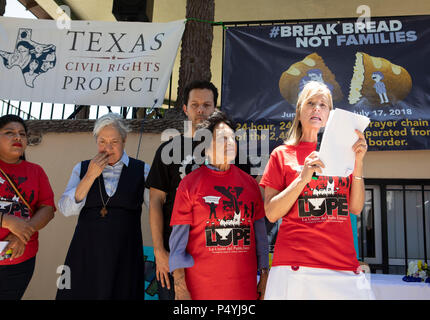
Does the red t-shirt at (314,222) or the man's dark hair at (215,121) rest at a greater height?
the man's dark hair at (215,121)

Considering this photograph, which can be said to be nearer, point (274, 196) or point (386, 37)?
point (274, 196)

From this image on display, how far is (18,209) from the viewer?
2.56 meters

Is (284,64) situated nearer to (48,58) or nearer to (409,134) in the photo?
(409,134)

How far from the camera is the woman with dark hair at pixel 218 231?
1795 mm

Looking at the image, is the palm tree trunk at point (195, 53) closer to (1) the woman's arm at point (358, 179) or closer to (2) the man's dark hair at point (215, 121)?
(2) the man's dark hair at point (215, 121)

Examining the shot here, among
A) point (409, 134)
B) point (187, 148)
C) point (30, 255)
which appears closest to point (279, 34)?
point (409, 134)

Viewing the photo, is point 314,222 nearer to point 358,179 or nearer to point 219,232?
point 358,179

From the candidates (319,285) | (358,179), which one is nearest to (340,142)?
(358,179)

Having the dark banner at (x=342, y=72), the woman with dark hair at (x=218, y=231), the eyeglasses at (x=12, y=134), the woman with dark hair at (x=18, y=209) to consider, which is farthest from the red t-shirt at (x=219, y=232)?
the dark banner at (x=342, y=72)

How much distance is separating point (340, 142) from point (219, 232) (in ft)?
2.33

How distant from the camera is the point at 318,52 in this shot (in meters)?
3.97

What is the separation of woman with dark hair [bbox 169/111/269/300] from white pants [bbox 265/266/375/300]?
27cm

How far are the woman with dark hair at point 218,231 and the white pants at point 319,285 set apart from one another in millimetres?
267

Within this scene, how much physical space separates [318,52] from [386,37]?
0.70 meters
